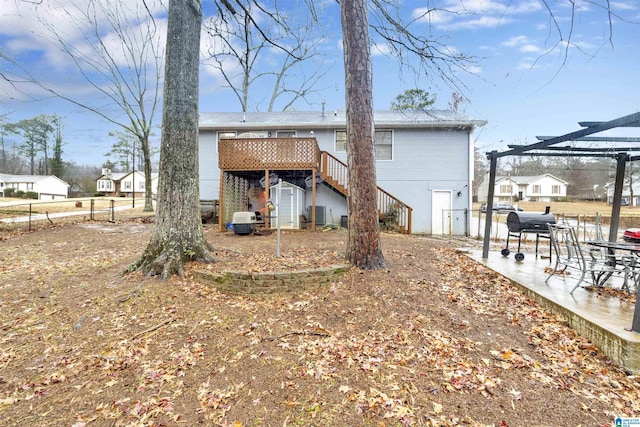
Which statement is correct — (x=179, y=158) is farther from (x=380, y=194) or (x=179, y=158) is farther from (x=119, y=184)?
(x=119, y=184)

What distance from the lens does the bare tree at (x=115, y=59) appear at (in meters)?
12.7

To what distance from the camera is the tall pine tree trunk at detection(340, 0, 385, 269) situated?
4.80 meters

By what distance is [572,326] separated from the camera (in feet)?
11.2

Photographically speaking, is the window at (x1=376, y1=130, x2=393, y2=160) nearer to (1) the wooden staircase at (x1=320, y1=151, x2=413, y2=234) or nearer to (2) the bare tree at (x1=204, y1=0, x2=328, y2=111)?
(1) the wooden staircase at (x1=320, y1=151, x2=413, y2=234)

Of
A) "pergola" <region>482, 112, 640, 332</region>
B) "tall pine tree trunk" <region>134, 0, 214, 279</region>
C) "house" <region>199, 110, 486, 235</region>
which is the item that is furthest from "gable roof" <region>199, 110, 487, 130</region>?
"tall pine tree trunk" <region>134, 0, 214, 279</region>

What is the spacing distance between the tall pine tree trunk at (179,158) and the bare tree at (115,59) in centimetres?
980

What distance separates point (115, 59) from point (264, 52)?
872 centimetres

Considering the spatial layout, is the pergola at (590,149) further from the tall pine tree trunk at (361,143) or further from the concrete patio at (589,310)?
the tall pine tree trunk at (361,143)

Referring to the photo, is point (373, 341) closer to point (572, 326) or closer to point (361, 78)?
point (572, 326)

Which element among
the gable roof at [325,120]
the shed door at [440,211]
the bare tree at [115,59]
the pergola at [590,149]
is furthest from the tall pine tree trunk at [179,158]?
the shed door at [440,211]

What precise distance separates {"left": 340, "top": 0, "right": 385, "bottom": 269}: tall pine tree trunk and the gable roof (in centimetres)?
733

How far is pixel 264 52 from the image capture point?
61.8 ft

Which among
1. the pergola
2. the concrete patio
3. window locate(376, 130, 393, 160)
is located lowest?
the concrete patio

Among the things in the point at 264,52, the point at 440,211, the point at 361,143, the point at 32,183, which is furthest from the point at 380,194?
the point at 32,183
